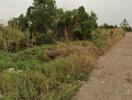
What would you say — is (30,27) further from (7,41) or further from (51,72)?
(51,72)

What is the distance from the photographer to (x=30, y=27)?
1681cm

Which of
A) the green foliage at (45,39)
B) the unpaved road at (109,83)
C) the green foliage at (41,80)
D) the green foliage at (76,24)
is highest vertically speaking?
the green foliage at (76,24)

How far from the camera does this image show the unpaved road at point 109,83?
26.9 feet

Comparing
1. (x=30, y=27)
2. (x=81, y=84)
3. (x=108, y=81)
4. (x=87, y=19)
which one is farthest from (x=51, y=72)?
(x=87, y=19)

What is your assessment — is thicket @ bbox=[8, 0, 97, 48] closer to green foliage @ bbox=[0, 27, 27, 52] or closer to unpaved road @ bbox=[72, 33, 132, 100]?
green foliage @ bbox=[0, 27, 27, 52]

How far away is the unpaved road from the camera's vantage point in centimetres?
819

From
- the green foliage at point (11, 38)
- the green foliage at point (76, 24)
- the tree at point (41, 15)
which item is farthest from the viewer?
the green foliage at point (76, 24)

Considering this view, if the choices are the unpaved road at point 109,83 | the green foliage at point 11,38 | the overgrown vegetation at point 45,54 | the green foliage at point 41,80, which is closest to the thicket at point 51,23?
the overgrown vegetation at point 45,54

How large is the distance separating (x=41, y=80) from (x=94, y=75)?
7.78ft

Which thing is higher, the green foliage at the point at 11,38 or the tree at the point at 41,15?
the tree at the point at 41,15

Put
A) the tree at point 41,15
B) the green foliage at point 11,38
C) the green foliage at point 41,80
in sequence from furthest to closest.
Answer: the tree at point 41,15
the green foliage at point 11,38
the green foliage at point 41,80

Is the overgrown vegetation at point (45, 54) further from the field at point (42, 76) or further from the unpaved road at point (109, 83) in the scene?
the unpaved road at point (109, 83)

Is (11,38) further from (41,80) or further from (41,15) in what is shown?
(41,80)

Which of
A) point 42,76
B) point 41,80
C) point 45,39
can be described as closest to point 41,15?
point 45,39
